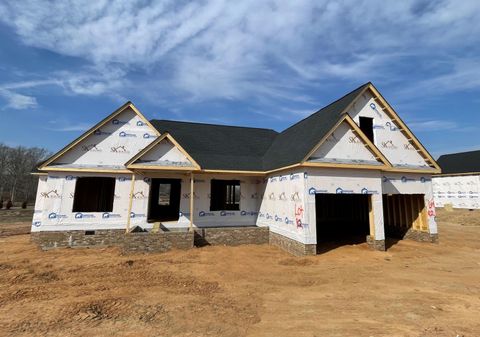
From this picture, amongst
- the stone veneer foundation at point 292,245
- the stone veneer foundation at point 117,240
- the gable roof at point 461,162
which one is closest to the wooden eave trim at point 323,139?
the stone veneer foundation at point 292,245

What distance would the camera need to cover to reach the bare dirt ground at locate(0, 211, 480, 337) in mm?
4773

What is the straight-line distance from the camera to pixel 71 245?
39.6 ft

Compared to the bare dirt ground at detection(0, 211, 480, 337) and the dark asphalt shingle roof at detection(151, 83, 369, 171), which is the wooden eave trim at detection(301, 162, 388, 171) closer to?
the dark asphalt shingle roof at detection(151, 83, 369, 171)

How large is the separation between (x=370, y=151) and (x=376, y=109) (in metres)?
3.60

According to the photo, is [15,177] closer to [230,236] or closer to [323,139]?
[230,236]

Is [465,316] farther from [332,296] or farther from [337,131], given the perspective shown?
[337,131]

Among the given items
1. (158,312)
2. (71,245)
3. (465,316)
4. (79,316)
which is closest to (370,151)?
(465,316)

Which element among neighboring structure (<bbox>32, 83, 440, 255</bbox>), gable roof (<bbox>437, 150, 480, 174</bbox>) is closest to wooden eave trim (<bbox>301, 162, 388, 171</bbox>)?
neighboring structure (<bbox>32, 83, 440, 255</bbox>)

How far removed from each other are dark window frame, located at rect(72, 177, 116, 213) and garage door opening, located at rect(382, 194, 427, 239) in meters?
18.3

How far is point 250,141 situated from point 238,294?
12.6m

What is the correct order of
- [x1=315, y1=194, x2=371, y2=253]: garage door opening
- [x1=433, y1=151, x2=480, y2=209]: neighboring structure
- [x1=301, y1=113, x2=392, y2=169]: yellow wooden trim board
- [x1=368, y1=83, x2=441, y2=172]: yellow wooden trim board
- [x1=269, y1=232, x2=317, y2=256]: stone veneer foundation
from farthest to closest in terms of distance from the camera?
[x1=433, y1=151, x2=480, y2=209]: neighboring structure, [x1=315, y1=194, x2=371, y2=253]: garage door opening, [x1=368, y1=83, x2=441, y2=172]: yellow wooden trim board, [x1=301, y1=113, x2=392, y2=169]: yellow wooden trim board, [x1=269, y1=232, x2=317, y2=256]: stone veneer foundation

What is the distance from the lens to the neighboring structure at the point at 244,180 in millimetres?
10992

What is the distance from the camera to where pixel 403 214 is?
14.9 m

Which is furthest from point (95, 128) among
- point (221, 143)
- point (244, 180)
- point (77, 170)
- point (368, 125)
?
point (368, 125)
